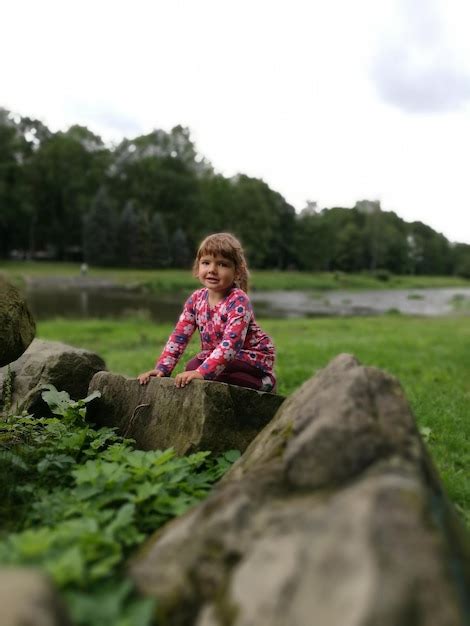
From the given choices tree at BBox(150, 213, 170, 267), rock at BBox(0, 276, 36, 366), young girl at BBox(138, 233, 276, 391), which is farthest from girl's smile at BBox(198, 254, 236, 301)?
tree at BBox(150, 213, 170, 267)

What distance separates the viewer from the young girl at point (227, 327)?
4.35 meters

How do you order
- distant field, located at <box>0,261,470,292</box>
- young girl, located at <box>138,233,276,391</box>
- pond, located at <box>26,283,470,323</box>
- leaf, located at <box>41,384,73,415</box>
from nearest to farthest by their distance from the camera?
leaf, located at <box>41,384,73,415</box> < young girl, located at <box>138,233,276,391</box> < pond, located at <box>26,283,470,323</box> < distant field, located at <box>0,261,470,292</box>

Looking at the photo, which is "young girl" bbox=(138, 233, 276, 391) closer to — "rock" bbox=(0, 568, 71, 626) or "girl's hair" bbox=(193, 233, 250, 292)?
"girl's hair" bbox=(193, 233, 250, 292)

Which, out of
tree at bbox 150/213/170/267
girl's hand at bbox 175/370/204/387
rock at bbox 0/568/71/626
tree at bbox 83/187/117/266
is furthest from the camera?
tree at bbox 150/213/170/267

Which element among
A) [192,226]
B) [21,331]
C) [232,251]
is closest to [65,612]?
[21,331]

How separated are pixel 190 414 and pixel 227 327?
0.82m

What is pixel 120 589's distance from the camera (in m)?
1.90

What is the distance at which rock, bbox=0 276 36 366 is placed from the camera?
13.1ft

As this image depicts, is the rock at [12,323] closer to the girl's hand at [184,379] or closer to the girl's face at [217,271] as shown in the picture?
the girl's hand at [184,379]

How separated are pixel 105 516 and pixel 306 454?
3.37 feet

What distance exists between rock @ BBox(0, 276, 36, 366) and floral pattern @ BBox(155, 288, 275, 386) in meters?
1.12

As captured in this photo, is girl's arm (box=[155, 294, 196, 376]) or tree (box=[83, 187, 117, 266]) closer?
girl's arm (box=[155, 294, 196, 376])

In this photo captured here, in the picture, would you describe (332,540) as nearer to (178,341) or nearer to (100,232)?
(178,341)

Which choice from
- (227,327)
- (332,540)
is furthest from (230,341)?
(332,540)
